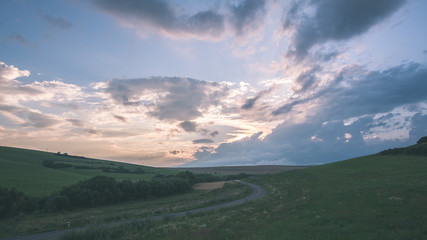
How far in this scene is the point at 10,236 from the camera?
3095 centimetres

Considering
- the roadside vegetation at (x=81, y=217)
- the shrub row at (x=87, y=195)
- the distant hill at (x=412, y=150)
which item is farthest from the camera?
the distant hill at (x=412, y=150)

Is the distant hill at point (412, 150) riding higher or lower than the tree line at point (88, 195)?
higher

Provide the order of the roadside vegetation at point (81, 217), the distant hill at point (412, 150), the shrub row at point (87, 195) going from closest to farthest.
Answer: the roadside vegetation at point (81, 217), the shrub row at point (87, 195), the distant hill at point (412, 150)

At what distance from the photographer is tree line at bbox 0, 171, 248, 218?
54.6m

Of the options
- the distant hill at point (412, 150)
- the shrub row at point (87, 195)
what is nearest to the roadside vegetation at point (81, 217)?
the shrub row at point (87, 195)

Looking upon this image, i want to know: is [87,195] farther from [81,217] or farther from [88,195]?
[81,217]

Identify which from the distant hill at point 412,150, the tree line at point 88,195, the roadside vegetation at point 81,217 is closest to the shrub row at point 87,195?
the tree line at point 88,195

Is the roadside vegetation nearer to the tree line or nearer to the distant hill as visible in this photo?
the tree line

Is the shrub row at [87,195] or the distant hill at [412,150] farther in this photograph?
the distant hill at [412,150]

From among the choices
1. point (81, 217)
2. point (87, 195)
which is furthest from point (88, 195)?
point (81, 217)

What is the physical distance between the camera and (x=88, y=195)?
68812 mm

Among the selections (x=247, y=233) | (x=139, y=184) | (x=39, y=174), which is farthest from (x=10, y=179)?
(x=247, y=233)

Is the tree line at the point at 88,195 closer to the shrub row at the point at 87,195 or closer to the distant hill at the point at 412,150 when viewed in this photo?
the shrub row at the point at 87,195

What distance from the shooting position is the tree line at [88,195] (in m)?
54.6
